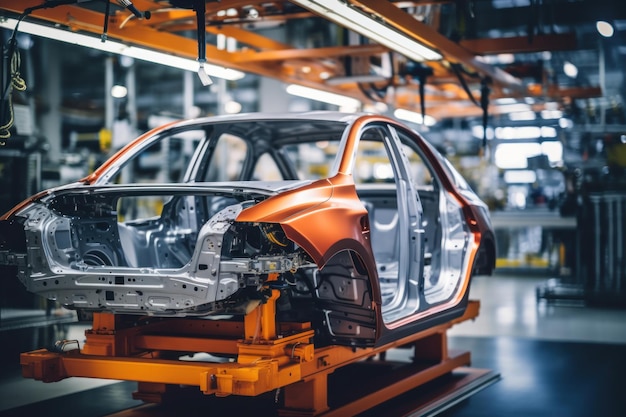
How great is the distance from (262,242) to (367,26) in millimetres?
2326

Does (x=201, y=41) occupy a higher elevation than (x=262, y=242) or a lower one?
higher

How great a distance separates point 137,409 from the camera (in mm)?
5547

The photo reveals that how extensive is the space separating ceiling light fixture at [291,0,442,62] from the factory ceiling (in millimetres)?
26

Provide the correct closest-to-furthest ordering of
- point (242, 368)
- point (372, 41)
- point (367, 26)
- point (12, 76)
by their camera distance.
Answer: point (242, 368)
point (12, 76)
point (367, 26)
point (372, 41)

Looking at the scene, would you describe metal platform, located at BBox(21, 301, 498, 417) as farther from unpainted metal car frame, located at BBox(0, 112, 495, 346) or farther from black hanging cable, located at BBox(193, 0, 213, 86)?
black hanging cable, located at BBox(193, 0, 213, 86)

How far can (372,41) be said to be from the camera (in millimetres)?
9266

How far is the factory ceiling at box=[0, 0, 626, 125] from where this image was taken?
242 inches

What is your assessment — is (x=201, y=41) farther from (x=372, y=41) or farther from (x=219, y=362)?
(x=372, y=41)

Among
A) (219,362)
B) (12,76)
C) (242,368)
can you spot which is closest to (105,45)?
(12,76)

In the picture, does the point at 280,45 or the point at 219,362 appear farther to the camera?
the point at 280,45

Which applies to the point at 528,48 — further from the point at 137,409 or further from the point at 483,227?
the point at 137,409

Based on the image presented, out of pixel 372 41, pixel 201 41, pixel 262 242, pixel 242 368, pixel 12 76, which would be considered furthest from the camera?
pixel 372 41

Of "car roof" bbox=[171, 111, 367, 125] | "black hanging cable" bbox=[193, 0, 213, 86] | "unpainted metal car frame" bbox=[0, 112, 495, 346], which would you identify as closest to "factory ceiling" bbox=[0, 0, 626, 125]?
"black hanging cable" bbox=[193, 0, 213, 86]

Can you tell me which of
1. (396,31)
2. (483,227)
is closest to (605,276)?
(483,227)
